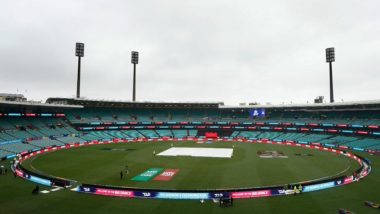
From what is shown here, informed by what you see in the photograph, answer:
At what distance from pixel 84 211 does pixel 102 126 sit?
259 ft

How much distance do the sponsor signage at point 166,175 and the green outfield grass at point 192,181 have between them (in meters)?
1.04

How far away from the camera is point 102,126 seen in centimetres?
10100

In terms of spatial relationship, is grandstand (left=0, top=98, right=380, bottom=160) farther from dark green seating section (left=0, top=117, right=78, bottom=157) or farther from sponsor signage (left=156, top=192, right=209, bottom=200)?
sponsor signage (left=156, top=192, right=209, bottom=200)

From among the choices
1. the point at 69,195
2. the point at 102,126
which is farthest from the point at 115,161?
the point at 102,126

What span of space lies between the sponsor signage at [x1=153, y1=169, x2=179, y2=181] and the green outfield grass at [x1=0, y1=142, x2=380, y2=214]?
104 cm

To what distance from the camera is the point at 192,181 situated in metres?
36.2

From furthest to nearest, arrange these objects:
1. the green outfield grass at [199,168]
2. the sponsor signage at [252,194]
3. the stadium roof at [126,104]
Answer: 1. the stadium roof at [126,104]
2. the green outfield grass at [199,168]
3. the sponsor signage at [252,194]

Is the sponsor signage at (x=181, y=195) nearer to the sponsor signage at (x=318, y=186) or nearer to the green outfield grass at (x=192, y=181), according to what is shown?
the green outfield grass at (x=192, y=181)

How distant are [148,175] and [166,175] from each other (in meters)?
2.55

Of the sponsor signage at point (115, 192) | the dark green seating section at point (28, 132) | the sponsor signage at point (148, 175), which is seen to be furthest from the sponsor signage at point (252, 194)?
the dark green seating section at point (28, 132)

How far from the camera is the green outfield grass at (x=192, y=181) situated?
26.1 m

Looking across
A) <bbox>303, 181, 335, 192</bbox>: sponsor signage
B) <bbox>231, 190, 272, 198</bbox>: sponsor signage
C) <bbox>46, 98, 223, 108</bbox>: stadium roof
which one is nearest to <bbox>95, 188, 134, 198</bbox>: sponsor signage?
<bbox>231, 190, 272, 198</bbox>: sponsor signage

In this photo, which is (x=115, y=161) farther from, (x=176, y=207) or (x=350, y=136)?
(x=350, y=136)

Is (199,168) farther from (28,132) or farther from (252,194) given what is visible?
(28,132)
